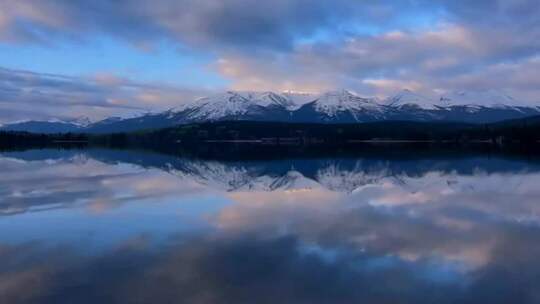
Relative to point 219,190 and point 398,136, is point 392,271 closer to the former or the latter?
point 219,190

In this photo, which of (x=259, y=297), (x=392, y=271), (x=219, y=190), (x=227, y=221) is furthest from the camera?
(x=219, y=190)

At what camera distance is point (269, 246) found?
15453 mm

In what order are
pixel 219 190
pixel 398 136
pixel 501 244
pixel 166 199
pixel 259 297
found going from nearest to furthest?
pixel 259 297
pixel 501 244
pixel 166 199
pixel 219 190
pixel 398 136

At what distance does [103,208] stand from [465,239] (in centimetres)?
1416

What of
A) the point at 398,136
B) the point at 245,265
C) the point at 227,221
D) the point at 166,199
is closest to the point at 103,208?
the point at 166,199

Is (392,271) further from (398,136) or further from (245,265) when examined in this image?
(398,136)

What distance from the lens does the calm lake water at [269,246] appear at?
11.3 metres

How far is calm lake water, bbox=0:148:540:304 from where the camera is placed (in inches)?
447

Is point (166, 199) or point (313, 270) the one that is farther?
point (166, 199)

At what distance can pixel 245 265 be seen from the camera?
1326 cm

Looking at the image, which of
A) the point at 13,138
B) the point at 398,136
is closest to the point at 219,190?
the point at 398,136

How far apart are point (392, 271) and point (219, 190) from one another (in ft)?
62.4

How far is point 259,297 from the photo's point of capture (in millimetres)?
10961

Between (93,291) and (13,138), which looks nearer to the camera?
(93,291)
